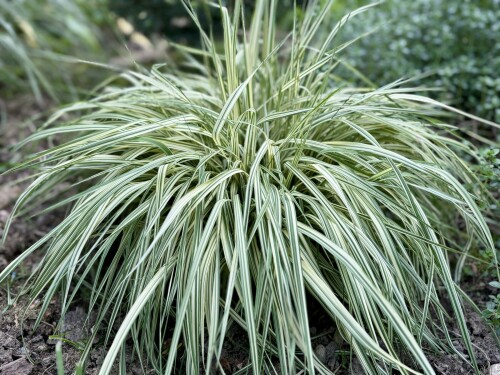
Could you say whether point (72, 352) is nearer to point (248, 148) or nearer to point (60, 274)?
point (60, 274)

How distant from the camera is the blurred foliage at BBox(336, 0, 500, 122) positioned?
3135 mm

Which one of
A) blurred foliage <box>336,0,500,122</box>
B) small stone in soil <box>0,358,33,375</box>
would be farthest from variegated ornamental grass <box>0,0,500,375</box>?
blurred foliage <box>336,0,500,122</box>

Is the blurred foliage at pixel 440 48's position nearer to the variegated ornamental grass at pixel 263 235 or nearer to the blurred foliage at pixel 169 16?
the blurred foliage at pixel 169 16

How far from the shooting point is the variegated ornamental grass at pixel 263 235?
1665 millimetres

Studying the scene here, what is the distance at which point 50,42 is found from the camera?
445cm

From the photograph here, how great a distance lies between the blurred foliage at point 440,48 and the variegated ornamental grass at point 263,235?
3.18ft

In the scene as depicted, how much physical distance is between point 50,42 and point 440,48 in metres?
3.01

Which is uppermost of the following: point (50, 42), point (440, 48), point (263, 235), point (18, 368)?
point (50, 42)

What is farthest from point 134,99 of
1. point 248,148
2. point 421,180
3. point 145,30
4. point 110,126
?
point 145,30

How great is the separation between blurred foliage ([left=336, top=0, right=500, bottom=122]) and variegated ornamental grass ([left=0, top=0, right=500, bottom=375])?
0.97 m

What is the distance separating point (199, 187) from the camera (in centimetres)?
183

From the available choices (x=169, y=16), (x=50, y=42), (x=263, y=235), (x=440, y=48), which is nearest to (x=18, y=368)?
(x=263, y=235)

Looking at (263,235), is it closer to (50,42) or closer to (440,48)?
(440,48)

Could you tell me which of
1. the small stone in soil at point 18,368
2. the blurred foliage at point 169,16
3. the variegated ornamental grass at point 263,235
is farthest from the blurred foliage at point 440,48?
the small stone in soil at point 18,368
